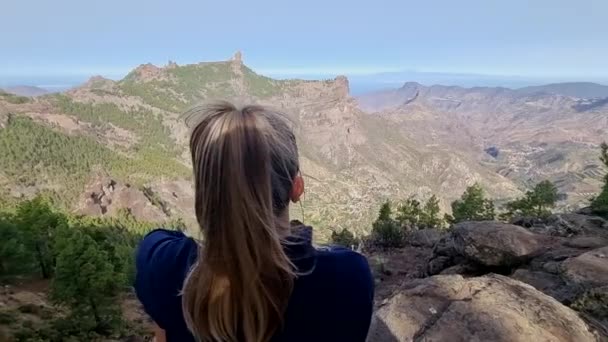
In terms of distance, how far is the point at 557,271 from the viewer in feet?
41.1

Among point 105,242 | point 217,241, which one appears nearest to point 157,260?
point 217,241

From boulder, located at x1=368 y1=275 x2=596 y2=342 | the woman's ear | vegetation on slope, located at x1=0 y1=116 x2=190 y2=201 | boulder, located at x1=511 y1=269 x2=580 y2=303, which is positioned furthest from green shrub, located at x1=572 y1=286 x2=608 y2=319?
vegetation on slope, located at x1=0 y1=116 x2=190 y2=201

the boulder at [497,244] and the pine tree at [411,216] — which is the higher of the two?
the boulder at [497,244]

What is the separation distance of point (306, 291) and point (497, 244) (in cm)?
1492

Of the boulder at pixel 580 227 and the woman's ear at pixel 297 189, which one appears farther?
the boulder at pixel 580 227

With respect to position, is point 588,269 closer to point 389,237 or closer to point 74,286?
point 74,286

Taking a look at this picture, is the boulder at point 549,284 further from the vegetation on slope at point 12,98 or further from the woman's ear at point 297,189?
the vegetation on slope at point 12,98

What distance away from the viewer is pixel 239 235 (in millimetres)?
1981

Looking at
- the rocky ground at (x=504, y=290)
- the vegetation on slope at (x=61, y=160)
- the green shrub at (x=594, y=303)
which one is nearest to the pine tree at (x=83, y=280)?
the rocky ground at (x=504, y=290)

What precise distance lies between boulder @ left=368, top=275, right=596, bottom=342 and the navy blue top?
17.4ft

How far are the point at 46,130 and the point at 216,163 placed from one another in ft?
498

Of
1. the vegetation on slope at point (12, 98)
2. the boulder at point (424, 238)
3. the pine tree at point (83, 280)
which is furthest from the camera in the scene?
the vegetation on slope at point (12, 98)

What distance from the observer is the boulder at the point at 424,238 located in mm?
31328

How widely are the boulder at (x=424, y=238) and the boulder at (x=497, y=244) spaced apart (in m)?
14.4
